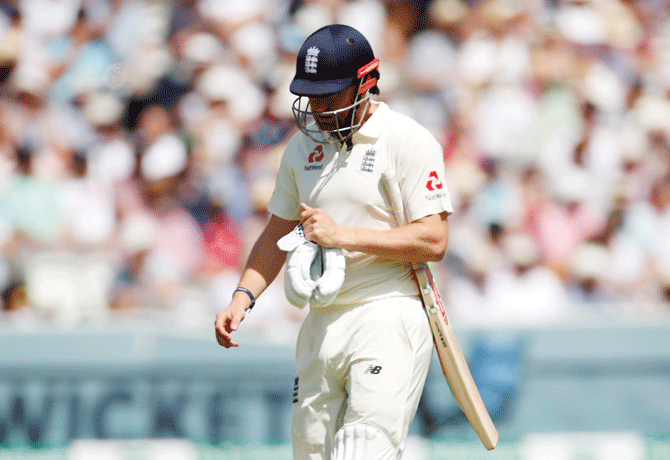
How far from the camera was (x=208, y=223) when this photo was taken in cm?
663

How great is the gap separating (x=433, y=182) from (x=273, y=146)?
161 inches

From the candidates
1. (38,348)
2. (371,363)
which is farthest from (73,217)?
(371,363)

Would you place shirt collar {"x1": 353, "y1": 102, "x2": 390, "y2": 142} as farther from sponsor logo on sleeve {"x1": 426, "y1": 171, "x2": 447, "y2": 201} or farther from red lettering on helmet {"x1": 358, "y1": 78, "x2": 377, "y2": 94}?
sponsor logo on sleeve {"x1": 426, "y1": 171, "x2": 447, "y2": 201}

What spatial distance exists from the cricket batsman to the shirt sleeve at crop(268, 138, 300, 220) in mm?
A: 114

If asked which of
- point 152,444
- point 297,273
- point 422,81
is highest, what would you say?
point 422,81

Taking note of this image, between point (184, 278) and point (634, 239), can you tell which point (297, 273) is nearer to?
point (184, 278)

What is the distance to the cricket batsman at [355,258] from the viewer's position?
297 cm

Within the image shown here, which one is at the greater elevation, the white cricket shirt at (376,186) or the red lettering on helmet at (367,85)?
the red lettering on helmet at (367,85)

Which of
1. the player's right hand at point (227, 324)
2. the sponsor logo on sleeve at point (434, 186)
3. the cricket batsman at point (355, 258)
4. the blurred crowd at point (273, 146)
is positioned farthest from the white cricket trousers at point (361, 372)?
the blurred crowd at point (273, 146)

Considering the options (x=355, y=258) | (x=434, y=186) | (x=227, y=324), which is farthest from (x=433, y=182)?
(x=227, y=324)

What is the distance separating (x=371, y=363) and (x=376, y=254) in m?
0.40

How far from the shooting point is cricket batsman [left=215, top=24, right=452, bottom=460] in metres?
2.97

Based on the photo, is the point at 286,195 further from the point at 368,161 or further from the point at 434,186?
the point at 434,186

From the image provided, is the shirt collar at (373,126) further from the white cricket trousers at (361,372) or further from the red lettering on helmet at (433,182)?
the white cricket trousers at (361,372)
